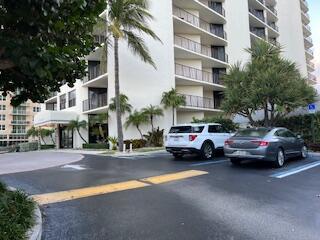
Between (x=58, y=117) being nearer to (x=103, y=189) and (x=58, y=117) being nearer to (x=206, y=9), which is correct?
(x=206, y=9)

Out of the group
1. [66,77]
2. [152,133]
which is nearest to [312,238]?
[66,77]

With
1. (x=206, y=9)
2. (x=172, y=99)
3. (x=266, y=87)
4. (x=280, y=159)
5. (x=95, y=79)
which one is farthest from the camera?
(x=206, y=9)

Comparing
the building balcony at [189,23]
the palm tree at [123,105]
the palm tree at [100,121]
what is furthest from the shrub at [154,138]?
the building balcony at [189,23]

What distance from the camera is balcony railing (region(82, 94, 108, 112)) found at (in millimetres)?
26062

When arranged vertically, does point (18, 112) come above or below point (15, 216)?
above

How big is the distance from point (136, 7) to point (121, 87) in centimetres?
689

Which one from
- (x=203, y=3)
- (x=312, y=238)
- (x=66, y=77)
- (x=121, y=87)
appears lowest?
(x=312, y=238)

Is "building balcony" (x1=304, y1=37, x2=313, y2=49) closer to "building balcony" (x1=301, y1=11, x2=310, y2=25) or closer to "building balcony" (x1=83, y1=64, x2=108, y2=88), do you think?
"building balcony" (x1=301, y1=11, x2=310, y2=25)

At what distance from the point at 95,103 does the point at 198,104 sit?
10386 mm

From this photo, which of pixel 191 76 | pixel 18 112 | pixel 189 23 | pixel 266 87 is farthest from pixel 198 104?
pixel 18 112

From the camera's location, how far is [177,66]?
2836cm

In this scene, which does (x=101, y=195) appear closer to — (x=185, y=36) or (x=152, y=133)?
(x=152, y=133)

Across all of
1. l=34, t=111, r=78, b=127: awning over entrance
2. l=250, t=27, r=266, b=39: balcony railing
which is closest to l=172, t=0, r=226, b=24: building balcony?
l=250, t=27, r=266, b=39: balcony railing

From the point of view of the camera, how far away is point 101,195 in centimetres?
689
